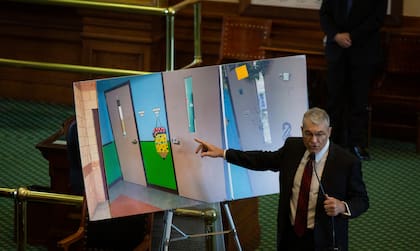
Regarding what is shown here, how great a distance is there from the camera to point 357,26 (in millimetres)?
8422

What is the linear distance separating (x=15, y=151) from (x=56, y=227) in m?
2.20

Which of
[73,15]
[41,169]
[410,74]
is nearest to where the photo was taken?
[41,169]

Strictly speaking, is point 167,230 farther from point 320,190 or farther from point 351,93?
point 351,93

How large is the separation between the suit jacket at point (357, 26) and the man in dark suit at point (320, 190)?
378 centimetres

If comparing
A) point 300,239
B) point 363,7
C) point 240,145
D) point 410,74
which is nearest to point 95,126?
point 240,145

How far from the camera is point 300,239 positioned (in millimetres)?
4812

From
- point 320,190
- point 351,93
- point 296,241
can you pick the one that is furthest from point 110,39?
point 320,190

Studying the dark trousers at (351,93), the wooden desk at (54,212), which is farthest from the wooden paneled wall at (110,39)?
the wooden desk at (54,212)

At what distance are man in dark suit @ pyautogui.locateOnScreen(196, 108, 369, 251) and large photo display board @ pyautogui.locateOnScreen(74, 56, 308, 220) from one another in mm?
419

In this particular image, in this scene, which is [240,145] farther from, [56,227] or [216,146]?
[56,227]

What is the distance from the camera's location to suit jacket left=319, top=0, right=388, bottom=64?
8406 mm

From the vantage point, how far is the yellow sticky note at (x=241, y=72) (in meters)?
5.14

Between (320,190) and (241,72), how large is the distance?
33.9 inches

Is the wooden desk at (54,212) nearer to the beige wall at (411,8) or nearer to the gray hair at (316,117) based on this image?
the gray hair at (316,117)
